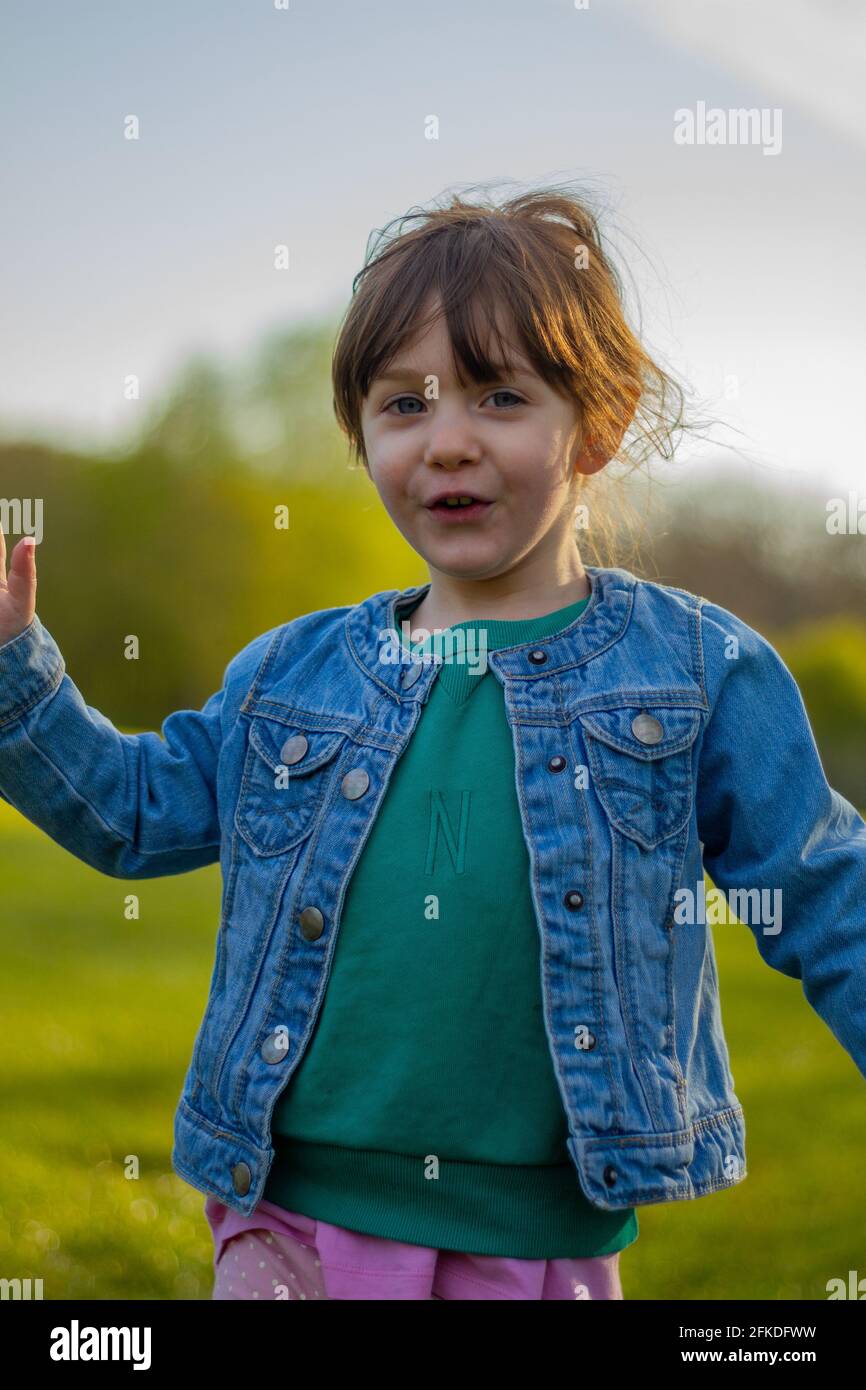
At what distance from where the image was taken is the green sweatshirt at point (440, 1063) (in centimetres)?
155

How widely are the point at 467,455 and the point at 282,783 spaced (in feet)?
1.52

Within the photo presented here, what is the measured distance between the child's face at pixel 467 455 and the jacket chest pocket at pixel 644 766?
25cm

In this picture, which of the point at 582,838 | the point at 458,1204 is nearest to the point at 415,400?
the point at 582,838

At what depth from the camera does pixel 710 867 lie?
174 cm

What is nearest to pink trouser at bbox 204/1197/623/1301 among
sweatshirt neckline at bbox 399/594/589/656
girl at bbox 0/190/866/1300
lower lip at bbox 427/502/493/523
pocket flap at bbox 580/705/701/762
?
girl at bbox 0/190/866/1300

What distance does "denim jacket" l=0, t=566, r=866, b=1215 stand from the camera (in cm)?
158

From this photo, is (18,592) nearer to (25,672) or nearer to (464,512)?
(25,672)

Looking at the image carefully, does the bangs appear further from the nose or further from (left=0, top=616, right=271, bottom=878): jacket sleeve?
(left=0, top=616, right=271, bottom=878): jacket sleeve

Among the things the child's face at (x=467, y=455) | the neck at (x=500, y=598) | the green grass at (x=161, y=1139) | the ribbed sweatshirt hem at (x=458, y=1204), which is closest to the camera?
the ribbed sweatshirt hem at (x=458, y=1204)

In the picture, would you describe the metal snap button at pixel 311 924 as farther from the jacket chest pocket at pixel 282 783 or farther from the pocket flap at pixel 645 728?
the pocket flap at pixel 645 728

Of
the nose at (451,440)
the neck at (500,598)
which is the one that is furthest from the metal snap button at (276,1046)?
the nose at (451,440)

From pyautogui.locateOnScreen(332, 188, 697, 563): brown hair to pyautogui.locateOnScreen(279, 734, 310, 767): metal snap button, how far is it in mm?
447

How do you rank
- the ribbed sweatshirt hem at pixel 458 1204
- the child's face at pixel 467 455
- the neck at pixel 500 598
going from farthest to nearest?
the neck at pixel 500 598, the child's face at pixel 467 455, the ribbed sweatshirt hem at pixel 458 1204
